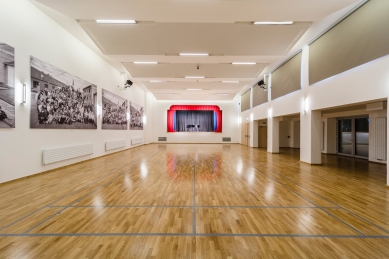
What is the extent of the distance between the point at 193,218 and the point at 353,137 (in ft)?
41.1

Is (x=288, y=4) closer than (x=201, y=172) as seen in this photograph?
Yes

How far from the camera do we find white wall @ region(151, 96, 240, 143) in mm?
22609

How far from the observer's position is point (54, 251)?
7.93 ft

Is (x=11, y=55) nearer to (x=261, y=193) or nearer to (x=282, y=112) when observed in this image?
(x=261, y=193)

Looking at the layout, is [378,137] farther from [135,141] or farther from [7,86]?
[135,141]

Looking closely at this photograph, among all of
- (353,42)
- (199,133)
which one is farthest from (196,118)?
(353,42)

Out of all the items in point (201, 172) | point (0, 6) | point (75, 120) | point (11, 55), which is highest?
point (0, 6)

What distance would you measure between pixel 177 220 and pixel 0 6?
685 cm

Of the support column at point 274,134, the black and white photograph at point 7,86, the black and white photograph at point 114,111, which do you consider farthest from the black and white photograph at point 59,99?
the support column at point 274,134

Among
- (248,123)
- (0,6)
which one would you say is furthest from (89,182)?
(248,123)

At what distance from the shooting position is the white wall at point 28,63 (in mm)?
5301

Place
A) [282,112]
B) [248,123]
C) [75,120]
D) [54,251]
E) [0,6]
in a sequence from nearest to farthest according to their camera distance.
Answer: [54,251]
[0,6]
[75,120]
[282,112]
[248,123]

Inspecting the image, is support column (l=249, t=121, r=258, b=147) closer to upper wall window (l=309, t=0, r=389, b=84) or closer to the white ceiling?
the white ceiling

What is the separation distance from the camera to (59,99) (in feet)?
24.0
